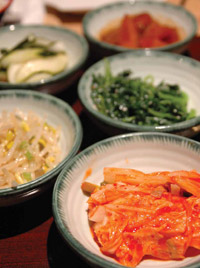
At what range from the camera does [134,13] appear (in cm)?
329

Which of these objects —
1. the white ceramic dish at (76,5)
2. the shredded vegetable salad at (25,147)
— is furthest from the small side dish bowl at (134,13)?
the shredded vegetable salad at (25,147)

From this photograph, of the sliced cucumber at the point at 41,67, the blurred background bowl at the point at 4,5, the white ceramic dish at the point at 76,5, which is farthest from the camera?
the white ceramic dish at the point at 76,5

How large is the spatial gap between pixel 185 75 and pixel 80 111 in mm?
823

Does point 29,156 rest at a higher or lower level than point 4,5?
lower

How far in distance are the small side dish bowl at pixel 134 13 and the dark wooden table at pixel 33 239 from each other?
1524 mm

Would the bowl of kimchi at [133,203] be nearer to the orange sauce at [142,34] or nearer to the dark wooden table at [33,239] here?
the dark wooden table at [33,239]

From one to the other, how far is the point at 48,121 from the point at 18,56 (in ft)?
2.45

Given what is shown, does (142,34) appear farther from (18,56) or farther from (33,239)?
(33,239)

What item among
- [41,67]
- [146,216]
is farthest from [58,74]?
[146,216]

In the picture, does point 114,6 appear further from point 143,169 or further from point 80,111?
point 143,169

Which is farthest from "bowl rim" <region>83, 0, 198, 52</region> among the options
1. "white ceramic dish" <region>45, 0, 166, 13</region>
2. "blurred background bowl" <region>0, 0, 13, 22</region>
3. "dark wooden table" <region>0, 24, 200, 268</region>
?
"dark wooden table" <region>0, 24, 200, 268</region>

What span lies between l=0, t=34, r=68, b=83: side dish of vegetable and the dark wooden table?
1009 millimetres

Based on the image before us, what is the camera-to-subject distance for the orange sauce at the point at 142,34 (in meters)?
2.77

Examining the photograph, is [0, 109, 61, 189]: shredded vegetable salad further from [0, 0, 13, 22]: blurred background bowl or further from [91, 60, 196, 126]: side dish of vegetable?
[0, 0, 13, 22]: blurred background bowl
